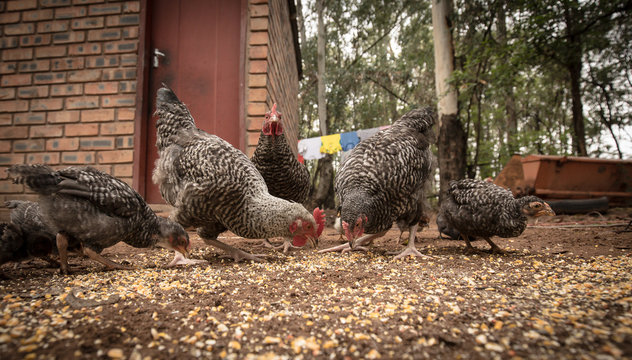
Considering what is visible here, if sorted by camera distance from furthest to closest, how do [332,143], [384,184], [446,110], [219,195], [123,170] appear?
[332,143], [446,110], [123,170], [384,184], [219,195]

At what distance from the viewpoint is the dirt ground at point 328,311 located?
1.18m

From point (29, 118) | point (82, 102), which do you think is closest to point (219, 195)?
point (82, 102)

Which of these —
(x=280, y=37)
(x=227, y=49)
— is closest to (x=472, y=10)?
(x=280, y=37)

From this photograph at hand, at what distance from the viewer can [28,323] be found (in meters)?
1.33

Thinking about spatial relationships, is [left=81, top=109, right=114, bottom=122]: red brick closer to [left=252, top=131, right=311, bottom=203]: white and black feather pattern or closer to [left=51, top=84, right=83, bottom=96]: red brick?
[left=51, top=84, right=83, bottom=96]: red brick

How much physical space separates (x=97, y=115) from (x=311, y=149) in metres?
5.43

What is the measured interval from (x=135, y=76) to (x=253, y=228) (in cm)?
416

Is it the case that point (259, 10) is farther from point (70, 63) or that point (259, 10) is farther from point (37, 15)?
point (37, 15)

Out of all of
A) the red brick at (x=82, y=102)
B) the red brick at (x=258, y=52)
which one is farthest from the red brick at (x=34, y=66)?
the red brick at (x=258, y=52)

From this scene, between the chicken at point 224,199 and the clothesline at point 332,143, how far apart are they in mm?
5830

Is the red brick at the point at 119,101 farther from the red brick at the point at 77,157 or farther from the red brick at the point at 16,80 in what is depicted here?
the red brick at the point at 16,80

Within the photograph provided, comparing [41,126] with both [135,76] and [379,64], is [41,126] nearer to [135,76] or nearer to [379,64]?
[135,76]

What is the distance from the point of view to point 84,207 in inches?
89.2

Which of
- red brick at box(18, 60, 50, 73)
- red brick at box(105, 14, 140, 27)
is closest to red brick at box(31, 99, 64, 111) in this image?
red brick at box(18, 60, 50, 73)
